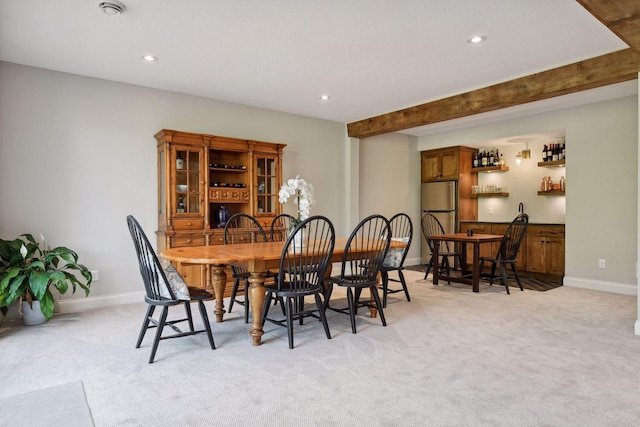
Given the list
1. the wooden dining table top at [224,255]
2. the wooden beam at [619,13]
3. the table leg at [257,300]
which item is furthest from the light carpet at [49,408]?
the wooden beam at [619,13]

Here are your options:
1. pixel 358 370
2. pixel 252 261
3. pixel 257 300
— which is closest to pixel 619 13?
pixel 358 370

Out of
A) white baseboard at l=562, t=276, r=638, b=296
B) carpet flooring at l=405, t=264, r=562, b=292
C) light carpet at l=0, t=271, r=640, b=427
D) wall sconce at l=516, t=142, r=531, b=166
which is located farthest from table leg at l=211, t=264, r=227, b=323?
wall sconce at l=516, t=142, r=531, b=166

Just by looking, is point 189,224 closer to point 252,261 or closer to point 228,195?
point 228,195

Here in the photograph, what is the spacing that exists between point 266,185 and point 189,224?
1111mm

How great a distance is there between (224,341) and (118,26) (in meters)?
2.49

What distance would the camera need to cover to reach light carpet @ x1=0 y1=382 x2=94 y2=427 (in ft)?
6.32

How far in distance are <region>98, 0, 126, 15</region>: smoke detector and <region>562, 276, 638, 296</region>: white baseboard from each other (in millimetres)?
5764

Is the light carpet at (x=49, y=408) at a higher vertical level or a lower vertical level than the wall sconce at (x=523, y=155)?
lower

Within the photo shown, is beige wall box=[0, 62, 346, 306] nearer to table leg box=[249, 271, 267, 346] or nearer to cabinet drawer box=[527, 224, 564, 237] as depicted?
table leg box=[249, 271, 267, 346]

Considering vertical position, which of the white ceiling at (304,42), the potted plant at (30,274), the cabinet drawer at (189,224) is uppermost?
the white ceiling at (304,42)

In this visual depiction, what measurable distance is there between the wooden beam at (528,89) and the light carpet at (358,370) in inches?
84.3

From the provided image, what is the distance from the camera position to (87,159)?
412 centimetres

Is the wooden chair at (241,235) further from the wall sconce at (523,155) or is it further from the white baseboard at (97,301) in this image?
the wall sconce at (523,155)

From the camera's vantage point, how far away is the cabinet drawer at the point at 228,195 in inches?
181
